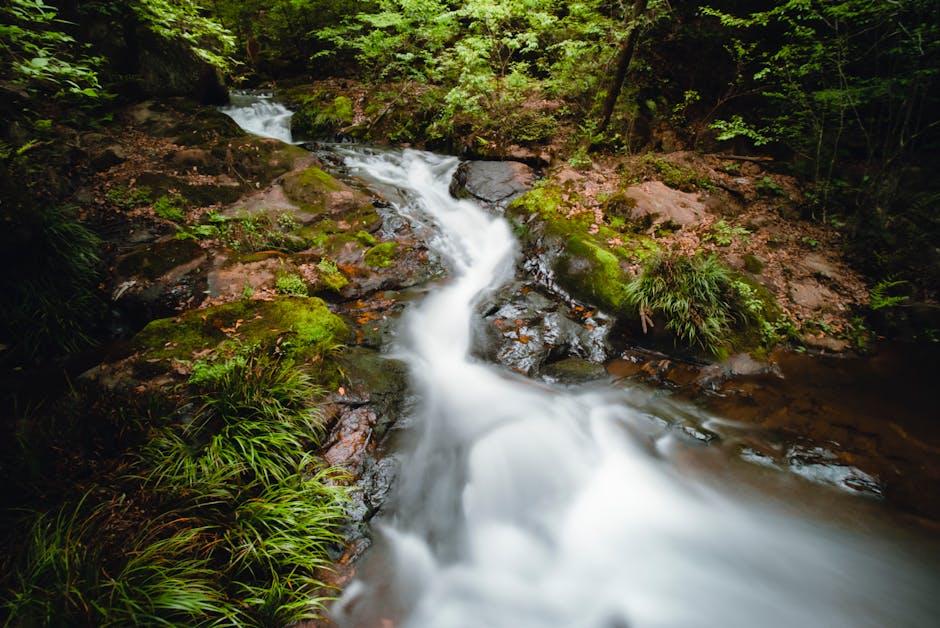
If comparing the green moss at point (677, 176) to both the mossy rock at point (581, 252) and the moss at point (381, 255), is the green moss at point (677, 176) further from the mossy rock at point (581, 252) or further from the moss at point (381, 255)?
the moss at point (381, 255)

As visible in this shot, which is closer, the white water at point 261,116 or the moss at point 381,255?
the moss at point 381,255

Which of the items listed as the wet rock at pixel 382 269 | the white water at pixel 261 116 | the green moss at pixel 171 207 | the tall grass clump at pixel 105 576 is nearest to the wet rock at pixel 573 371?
the wet rock at pixel 382 269

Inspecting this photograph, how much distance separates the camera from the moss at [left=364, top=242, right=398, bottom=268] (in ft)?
21.5

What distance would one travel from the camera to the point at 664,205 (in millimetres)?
7227

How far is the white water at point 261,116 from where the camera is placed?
11062 mm

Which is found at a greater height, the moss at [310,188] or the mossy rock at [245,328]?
the moss at [310,188]

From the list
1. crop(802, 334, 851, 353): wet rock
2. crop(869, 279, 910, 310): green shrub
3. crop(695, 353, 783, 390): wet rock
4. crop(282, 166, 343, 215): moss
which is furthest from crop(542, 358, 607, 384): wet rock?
crop(282, 166, 343, 215): moss

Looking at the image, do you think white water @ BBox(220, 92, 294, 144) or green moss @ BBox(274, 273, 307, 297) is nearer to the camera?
green moss @ BBox(274, 273, 307, 297)

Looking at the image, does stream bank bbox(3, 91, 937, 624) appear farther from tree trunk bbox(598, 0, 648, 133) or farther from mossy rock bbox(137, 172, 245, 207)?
tree trunk bbox(598, 0, 648, 133)

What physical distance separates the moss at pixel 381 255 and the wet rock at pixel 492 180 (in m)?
2.98

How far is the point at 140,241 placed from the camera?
5.70 m

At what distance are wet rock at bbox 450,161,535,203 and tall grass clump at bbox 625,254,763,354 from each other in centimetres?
Answer: 409

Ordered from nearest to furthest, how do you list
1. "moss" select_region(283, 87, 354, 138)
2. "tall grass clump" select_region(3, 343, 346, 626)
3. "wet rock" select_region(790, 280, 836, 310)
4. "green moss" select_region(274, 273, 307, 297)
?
"tall grass clump" select_region(3, 343, 346, 626) → "green moss" select_region(274, 273, 307, 297) → "wet rock" select_region(790, 280, 836, 310) → "moss" select_region(283, 87, 354, 138)

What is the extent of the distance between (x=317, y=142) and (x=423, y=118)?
10.5 ft
